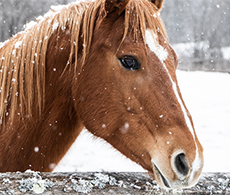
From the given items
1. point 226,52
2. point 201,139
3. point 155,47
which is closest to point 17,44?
point 155,47

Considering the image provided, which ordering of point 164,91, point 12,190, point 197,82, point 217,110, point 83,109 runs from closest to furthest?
point 12,190 → point 164,91 → point 83,109 → point 217,110 → point 197,82

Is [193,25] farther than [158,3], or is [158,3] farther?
[193,25]

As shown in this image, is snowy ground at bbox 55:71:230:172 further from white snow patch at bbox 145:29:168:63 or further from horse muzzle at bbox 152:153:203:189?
white snow patch at bbox 145:29:168:63

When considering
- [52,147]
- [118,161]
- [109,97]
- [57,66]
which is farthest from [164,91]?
[118,161]

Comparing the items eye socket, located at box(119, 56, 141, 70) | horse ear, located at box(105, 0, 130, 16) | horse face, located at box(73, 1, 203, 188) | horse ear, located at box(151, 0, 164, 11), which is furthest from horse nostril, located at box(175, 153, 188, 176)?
horse ear, located at box(151, 0, 164, 11)

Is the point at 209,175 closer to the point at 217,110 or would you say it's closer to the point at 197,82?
the point at 217,110

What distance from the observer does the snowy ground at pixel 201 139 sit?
13.7 feet

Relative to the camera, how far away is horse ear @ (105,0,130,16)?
1585 mm

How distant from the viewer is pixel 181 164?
4.46 ft

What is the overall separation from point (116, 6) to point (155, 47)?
0.42 m

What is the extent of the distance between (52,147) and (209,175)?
1.12m

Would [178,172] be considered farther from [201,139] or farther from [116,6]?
[201,139]

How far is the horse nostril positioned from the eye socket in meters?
0.62

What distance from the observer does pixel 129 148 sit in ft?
5.22
